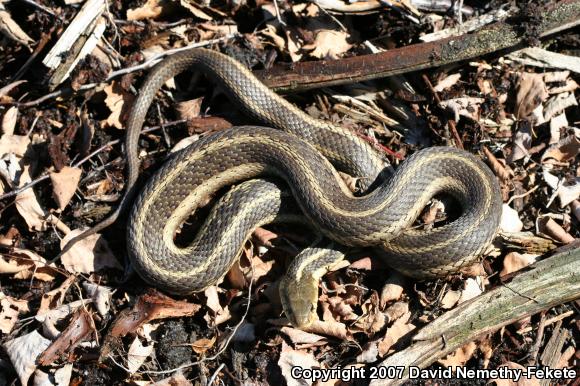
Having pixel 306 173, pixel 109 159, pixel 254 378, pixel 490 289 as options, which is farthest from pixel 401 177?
pixel 109 159

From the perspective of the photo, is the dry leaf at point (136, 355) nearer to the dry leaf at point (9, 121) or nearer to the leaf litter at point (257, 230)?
the leaf litter at point (257, 230)

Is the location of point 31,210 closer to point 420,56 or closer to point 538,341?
point 420,56

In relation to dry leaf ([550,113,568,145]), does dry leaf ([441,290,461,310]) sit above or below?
below

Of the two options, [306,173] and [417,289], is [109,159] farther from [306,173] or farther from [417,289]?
[417,289]

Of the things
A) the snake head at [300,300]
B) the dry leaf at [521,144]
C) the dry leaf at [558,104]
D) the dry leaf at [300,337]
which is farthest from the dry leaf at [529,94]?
the dry leaf at [300,337]

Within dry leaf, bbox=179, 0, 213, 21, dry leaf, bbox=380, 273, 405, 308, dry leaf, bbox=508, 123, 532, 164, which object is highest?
dry leaf, bbox=179, 0, 213, 21

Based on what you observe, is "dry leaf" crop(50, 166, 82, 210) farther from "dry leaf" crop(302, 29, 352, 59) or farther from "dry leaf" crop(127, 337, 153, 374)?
"dry leaf" crop(302, 29, 352, 59)

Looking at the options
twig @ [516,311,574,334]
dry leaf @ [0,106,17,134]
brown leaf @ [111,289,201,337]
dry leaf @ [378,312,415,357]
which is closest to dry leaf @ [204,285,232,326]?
brown leaf @ [111,289,201,337]

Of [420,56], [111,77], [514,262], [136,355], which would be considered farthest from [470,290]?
[111,77]

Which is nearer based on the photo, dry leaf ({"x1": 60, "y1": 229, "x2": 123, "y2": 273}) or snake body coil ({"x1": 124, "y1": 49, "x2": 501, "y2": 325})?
snake body coil ({"x1": 124, "y1": 49, "x2": 501, "y2": 325})
